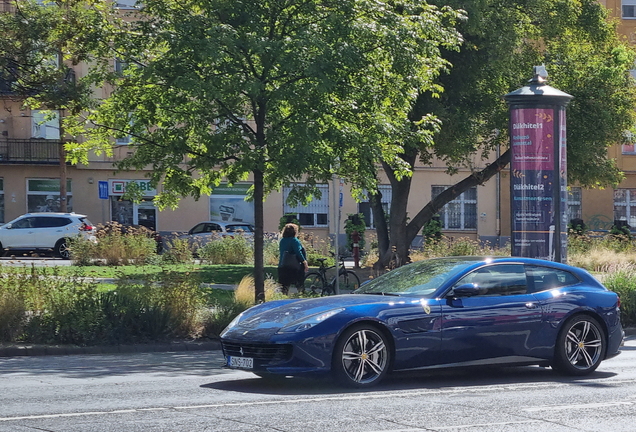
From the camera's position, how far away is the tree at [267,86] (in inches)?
614

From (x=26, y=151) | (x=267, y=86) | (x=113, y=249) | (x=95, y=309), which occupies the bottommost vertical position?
(x=95, y=309)

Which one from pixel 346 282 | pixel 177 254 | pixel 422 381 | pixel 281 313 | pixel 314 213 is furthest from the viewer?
pixel 314 213

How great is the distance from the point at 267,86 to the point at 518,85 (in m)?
12.3

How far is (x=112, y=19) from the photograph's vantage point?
17.3 m

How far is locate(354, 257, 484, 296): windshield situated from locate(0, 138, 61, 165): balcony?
1381 inches

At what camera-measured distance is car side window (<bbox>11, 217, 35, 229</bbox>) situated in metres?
34.0

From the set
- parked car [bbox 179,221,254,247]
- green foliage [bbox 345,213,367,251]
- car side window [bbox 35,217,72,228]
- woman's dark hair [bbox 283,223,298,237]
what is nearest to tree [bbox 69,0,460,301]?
woman's dark hair [bbox 283,223,298,237]

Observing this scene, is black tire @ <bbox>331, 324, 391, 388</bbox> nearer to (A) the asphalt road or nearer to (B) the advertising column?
(A) the asphalt road

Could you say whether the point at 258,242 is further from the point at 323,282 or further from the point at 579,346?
the point at 579,346

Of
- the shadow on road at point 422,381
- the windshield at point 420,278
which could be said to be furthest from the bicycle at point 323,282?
the shadow on road at point 422,381

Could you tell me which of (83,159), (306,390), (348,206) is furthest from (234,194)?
(306,390)

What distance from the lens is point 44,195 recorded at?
44.2 meters

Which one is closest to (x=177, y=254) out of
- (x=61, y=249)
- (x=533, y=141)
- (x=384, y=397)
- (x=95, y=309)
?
(x=61, y=249)

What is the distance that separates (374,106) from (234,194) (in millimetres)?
29448
